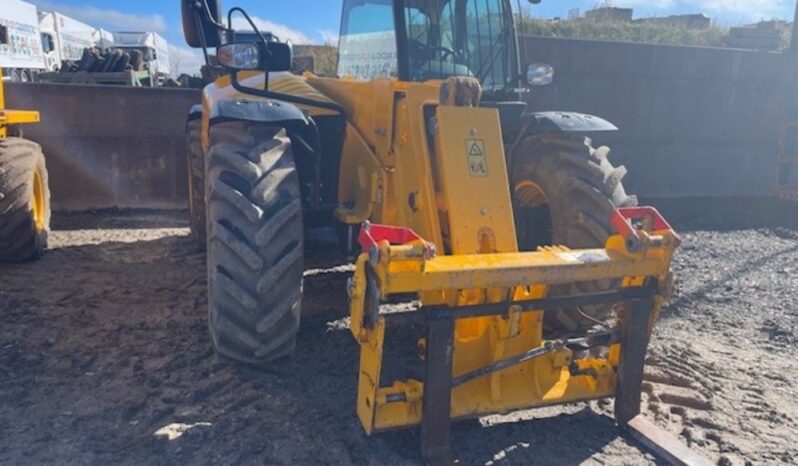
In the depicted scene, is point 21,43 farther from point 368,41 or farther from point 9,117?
point 368,41

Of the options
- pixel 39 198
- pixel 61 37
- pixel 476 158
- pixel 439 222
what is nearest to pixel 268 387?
pixel 439 222

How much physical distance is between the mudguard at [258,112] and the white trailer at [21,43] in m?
18.2

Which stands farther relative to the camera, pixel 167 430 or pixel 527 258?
pixel 167 430

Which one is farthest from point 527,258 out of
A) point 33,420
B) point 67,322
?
point 67,322

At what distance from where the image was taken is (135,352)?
13.8 ft

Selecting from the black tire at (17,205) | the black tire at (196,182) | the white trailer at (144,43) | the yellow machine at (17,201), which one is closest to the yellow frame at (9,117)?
the yellow machine at (17,201)

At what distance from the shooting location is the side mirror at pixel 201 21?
160 inches

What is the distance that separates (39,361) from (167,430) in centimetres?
136

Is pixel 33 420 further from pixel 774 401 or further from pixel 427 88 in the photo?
pixel 774 401

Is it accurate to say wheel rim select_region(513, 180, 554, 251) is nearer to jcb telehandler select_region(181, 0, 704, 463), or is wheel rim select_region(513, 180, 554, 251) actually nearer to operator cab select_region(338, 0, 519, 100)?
jcb telehandler select_region(181, 0, 704, 463)

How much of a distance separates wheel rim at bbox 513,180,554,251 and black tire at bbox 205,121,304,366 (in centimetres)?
176

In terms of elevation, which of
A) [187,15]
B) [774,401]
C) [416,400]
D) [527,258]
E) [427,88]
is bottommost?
[774,401]

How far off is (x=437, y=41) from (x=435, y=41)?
0.02 metres

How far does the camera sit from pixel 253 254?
336 cm
